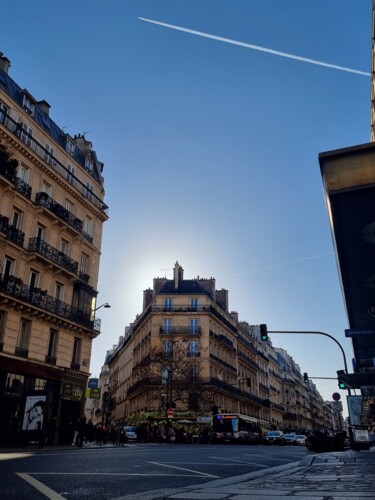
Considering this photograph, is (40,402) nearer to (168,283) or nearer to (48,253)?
(48,253)

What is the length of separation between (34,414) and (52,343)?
22.8 feet

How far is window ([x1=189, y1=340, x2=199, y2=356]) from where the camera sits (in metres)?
52.6

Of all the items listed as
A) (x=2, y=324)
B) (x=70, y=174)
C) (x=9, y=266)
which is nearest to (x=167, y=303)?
(x=70, y=174)

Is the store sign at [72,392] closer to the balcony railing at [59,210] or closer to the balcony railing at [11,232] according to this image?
the balcony railing at [11,232]

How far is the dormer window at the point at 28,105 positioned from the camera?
26.6m

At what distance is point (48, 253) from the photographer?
85.9 ft

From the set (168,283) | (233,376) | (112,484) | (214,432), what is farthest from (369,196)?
(233,376)

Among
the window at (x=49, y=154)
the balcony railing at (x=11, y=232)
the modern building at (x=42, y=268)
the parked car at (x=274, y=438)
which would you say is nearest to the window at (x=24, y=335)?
the modern building at (x=42, y=268)

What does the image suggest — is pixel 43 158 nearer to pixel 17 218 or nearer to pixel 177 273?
pixel 17 218

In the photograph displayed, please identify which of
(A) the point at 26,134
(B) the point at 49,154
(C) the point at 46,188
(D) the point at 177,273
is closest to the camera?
(A) the point at 26,134

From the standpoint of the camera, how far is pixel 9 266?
77.3 ft

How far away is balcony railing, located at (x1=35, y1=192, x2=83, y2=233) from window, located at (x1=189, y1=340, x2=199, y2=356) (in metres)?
27.3

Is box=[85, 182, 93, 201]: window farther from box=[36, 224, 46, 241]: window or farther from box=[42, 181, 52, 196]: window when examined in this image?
box=[36, 224, 46, 241]: window

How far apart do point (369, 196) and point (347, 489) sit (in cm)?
634
